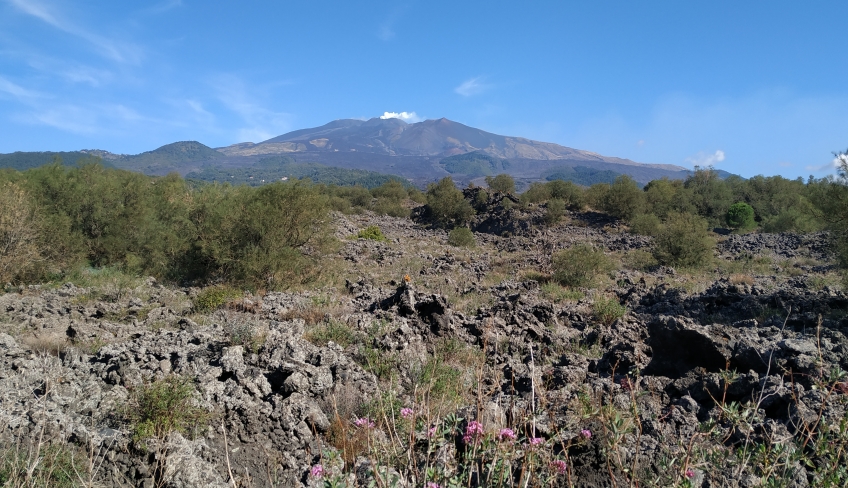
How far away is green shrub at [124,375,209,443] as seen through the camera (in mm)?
3162

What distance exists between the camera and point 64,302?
27.0 ft

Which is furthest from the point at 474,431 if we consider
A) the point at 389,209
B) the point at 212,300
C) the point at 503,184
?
the point at 503,184

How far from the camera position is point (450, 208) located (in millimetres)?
33000

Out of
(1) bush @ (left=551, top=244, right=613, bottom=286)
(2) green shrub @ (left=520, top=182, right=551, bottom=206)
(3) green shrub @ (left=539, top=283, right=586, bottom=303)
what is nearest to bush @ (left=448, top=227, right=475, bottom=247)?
(1) bush @ (left=551, top=244, right=613, bottom=286)

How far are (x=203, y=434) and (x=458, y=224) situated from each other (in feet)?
95.6

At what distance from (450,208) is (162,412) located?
3016 centimetres

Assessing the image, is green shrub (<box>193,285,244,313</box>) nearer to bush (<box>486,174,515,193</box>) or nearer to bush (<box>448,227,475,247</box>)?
bush (<box>448,227,475,247</box>)

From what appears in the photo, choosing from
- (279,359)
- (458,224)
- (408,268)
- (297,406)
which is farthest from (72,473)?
(458,224)

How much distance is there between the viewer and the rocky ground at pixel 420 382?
214 centimetres

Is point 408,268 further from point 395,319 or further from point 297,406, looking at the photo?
point 297,406

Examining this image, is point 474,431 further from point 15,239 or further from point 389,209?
point 389,209

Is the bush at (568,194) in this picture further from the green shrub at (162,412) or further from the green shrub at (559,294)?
the green shrub at (162,412)

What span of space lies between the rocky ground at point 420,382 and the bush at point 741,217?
1976cm

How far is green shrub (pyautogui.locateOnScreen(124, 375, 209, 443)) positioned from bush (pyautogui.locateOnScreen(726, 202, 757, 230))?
31597 mm
